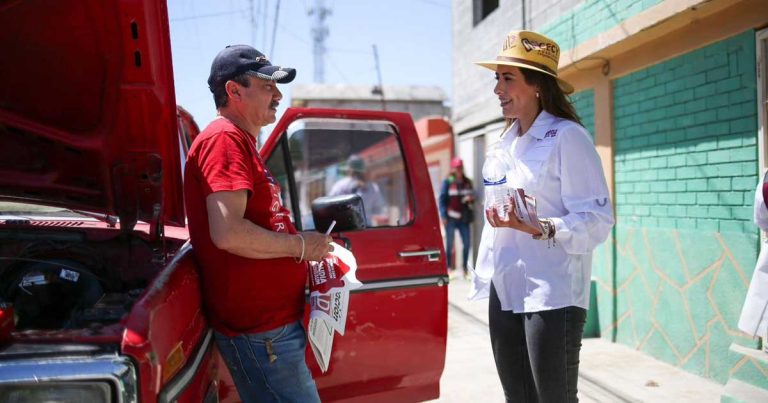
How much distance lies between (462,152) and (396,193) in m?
7.72

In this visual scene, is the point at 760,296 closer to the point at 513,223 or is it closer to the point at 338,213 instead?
the point at 513,223

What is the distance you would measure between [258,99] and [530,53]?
103 cm

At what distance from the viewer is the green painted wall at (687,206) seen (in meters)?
3.96

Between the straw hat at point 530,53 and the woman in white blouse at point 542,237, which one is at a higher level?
the straw hat at point 530,53

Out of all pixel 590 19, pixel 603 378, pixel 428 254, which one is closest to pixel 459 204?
pixel 590 19

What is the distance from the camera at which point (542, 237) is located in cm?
212

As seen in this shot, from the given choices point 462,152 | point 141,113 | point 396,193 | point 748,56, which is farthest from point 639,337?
point 396,193

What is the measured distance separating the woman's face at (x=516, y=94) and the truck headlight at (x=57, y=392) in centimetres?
171

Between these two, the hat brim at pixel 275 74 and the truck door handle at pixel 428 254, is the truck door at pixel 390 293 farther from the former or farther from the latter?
the hat brim at pixel 275 74

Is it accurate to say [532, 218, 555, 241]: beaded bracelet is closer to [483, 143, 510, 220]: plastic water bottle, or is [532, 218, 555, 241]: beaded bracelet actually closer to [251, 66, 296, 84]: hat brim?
[483, 143, 510, 220]: plastic water bottle

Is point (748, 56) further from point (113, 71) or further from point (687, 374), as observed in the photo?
point (113, 71)

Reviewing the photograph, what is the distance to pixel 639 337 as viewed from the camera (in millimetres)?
4980

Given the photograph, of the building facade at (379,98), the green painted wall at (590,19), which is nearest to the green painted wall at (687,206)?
the green painted wall at (590,19)

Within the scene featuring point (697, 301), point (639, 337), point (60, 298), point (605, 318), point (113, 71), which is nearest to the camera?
point (60, 298)
